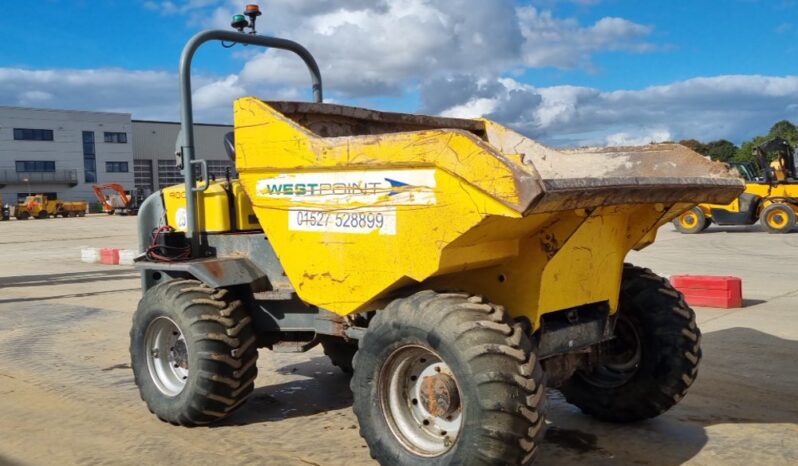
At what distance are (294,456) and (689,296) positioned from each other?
6600 mm

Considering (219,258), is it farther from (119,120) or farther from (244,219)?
(119,120)

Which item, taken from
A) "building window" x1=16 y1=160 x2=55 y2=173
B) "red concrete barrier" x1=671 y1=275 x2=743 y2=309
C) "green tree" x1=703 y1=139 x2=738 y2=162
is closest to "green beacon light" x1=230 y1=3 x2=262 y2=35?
"red concrete barrier" x1=671 y1=275 x2=743 y2=309

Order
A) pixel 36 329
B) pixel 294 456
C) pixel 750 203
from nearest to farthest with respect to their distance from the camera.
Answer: pixel 294 456, pixel 36 329, pixel 750 203

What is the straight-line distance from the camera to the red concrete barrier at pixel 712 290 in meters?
9.11

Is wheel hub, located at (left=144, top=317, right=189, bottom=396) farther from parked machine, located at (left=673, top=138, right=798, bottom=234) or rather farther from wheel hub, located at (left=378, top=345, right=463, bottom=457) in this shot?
parked machine, located at (left=673, top=138, right=798, bottom=234)

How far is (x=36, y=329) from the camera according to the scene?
29.6ft

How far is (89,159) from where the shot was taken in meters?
72.4

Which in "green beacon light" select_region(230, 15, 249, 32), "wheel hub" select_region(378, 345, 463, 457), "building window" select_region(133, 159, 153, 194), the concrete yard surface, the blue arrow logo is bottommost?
the concrete yard surface

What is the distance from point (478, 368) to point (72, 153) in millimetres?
75321

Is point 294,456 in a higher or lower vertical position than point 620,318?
lower

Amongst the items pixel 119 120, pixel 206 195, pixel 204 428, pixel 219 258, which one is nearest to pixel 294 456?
pixel 204 428

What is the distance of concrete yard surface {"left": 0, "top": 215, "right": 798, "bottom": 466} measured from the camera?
4520 mm

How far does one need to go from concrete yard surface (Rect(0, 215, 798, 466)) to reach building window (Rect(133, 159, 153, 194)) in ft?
230

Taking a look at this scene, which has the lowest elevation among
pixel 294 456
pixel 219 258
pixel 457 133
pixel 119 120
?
pixel 294 456
